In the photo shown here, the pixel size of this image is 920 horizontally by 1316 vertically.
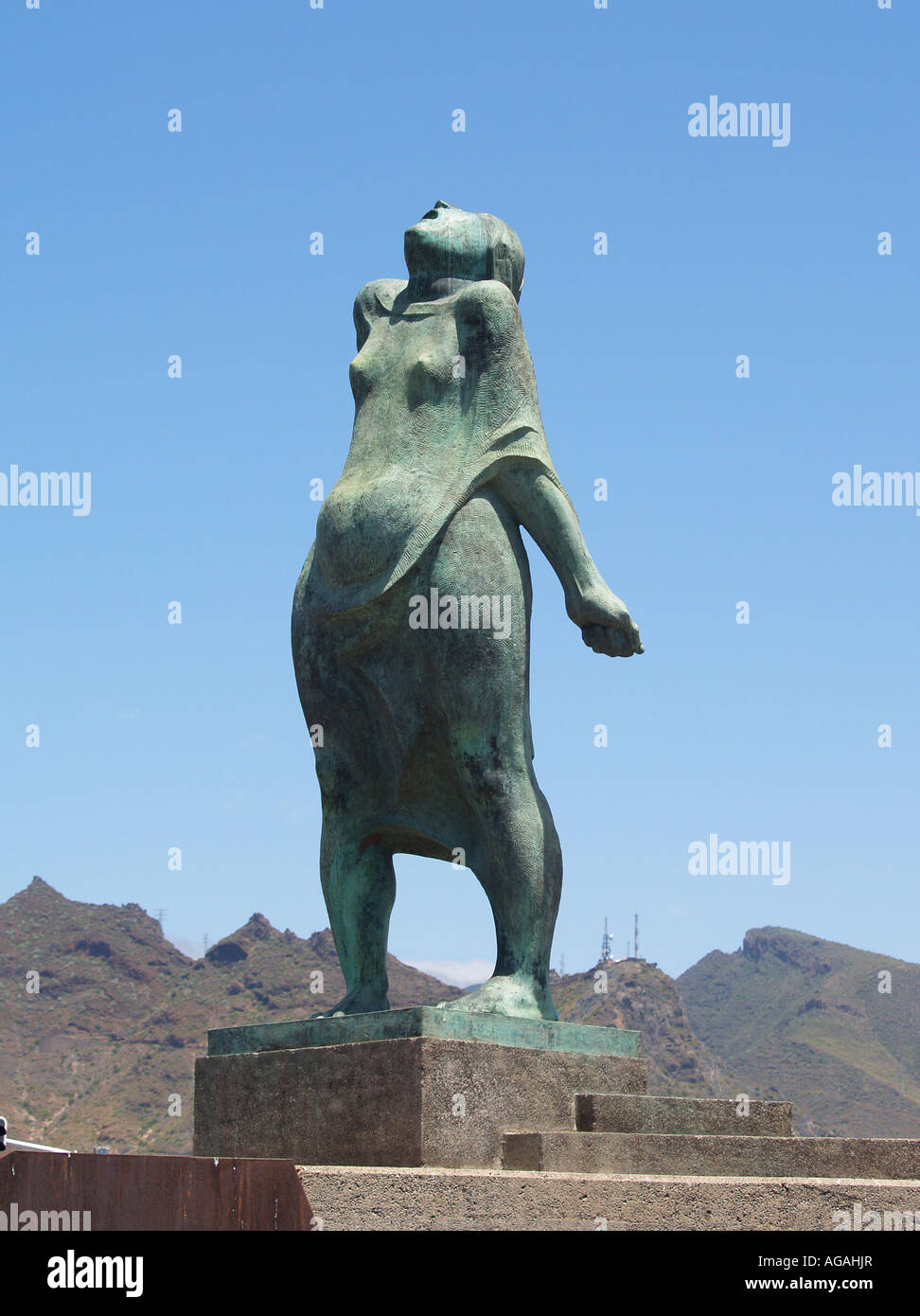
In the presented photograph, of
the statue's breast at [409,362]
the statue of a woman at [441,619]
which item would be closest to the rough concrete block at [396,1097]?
the statue of a woman at [441,619]

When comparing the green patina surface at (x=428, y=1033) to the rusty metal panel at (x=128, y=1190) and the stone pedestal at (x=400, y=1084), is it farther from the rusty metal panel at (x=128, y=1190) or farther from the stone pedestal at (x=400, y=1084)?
the rusty metal panel at (x=128, y=1190)

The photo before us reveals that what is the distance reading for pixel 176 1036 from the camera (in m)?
Answer: 127

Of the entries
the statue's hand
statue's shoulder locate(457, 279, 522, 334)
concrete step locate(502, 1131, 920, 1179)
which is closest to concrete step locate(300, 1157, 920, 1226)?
concrete step locate(502, 1131, 920, 1179)

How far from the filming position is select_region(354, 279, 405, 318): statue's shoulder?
805cm

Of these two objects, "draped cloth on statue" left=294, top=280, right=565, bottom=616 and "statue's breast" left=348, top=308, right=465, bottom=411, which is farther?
"statue's breast" left=348, top=308, right=465, bottom=411

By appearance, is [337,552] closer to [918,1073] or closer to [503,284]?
[503,284]

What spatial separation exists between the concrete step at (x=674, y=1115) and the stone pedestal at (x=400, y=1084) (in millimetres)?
96

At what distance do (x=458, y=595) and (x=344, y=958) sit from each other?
5.44 ft

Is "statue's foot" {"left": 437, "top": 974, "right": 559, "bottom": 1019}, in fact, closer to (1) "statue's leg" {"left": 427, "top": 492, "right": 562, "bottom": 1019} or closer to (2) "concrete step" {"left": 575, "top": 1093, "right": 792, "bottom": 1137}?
(1) "statue's leg" {"left": 427, "top": 492, "right": 562, "bottom": 1019}

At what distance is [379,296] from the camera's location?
8078mm

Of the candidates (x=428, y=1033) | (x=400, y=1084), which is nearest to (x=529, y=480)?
(x=428, y=1033)

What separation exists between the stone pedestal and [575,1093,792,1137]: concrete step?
10 cm

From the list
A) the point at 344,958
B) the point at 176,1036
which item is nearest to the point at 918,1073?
the point at 176,1036
